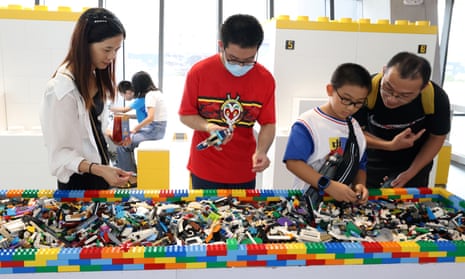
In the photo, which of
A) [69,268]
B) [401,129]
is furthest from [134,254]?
[401,129]

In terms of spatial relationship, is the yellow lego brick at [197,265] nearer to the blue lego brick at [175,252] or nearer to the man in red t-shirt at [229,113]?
the blue lego brick at [175,252]

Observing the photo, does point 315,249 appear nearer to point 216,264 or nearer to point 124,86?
Result: point 216,264

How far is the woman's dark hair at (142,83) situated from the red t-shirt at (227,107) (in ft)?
8.46

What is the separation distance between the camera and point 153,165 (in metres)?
3.61

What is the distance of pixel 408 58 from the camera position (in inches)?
62.7

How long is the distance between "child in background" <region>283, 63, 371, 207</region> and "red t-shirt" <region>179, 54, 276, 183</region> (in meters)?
0.30

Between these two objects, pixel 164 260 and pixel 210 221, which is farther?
pixel 210 221

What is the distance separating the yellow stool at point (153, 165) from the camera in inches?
140

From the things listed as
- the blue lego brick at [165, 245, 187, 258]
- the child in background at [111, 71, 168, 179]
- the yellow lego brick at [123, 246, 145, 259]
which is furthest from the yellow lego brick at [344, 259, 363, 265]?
the child in background at [111, 71, 168, 179]

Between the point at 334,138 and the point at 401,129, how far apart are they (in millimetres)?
496

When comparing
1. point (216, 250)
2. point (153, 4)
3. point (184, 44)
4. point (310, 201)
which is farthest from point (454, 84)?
point (216, 250)

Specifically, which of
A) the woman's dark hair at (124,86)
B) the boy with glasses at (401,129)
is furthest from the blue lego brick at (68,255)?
the woman's dark hair at (124,86)

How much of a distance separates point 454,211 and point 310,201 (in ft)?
1.87

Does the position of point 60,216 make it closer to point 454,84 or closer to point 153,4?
point 153,4
